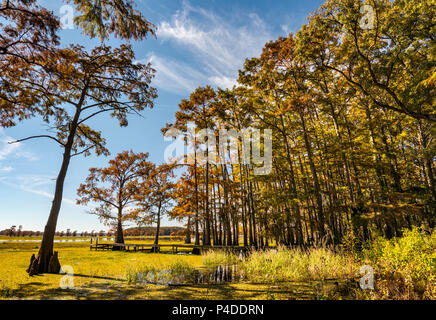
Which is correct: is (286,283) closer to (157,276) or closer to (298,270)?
(298,270)

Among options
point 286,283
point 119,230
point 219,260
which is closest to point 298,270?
point 286,283

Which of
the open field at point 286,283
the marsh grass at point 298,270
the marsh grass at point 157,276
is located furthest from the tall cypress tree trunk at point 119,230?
the marsh grass at point 298,270

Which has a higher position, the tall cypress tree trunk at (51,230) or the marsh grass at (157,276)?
the tall cypress tree trunk at (51,230)

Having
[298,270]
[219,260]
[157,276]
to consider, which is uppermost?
[298,270]

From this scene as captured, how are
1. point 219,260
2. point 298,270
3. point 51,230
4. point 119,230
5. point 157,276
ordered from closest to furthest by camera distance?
1. point 157,276
2. point 298,270
3. point 51,230
4. point 219,260
5. point 119,230

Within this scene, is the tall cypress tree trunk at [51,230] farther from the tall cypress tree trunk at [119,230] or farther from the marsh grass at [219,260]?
the tall cypress tree trunk at [119,230]

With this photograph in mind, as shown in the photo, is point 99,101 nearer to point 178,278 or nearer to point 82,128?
point 82,128

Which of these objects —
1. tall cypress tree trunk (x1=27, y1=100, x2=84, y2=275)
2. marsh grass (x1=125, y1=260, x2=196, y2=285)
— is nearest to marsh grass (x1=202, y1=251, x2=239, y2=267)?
marsh grass (x1=125, y1=260, x2=196, y2=285)

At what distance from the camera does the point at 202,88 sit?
682 inches

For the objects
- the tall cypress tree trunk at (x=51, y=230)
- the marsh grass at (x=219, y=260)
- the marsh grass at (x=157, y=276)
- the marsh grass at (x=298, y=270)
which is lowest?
the marsh grass at (x=219, y=260)

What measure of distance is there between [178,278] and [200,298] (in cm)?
268
